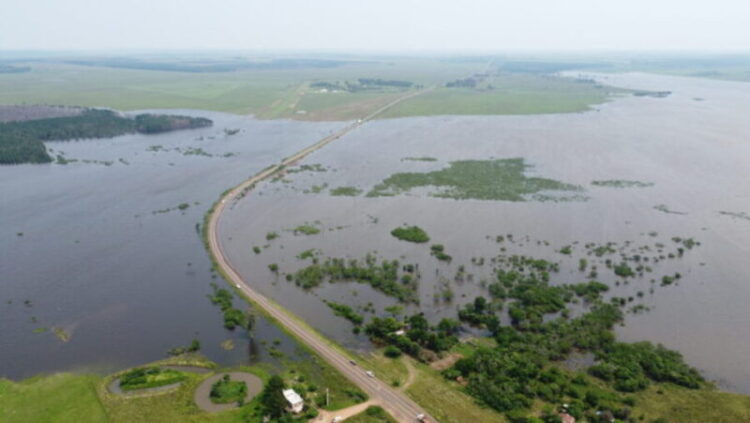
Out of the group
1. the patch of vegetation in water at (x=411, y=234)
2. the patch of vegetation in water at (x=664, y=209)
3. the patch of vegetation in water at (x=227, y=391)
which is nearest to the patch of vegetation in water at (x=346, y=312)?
the patch of vegetation in water at (x=227, y=391)

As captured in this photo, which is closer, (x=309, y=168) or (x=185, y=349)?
(x=185, y=349)

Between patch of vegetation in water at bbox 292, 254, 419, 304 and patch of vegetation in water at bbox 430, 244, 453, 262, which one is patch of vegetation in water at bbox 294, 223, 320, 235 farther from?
patch of vegetation in water at bbox 430, 244, 453, 262

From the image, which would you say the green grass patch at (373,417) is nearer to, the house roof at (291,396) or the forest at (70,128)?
the house roof at (291,396)

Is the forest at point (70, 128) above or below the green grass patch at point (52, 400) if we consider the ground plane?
above

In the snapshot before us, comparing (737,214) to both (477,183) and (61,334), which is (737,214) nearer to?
(477,183)

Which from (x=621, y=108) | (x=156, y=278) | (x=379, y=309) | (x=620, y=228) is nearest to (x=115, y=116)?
(x=156, y=278)

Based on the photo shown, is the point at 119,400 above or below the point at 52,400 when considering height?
above

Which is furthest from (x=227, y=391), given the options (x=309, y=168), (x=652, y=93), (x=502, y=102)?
(x=652, y=93)
